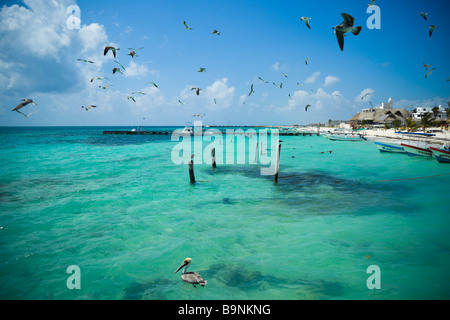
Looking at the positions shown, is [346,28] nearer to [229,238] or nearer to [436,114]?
[229,238]

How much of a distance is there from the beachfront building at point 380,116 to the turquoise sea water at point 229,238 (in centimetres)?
7369

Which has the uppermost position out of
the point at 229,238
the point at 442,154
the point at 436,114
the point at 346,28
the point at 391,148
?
the point at 436,114

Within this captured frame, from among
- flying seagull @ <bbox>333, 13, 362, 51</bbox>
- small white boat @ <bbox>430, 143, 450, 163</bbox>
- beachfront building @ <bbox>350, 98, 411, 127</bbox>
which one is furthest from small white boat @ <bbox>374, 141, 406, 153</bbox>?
beachfront building @ <bbox>350, 98, 411, 127</bbox>

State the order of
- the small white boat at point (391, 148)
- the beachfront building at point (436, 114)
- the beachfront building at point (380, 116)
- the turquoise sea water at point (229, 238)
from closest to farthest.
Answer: the turquoise sea water at point (229, 238), the small white boat at point (391, 148), the beachfront building at point (436, 114), the beachfront building at point (380, 116)

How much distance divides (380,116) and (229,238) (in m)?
93.4

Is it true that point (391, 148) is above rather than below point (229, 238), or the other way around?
above

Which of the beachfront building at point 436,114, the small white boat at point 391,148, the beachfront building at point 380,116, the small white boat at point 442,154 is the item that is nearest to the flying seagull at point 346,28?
Result: the small white boat at point 442,154

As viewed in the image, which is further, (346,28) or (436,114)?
(436,114)

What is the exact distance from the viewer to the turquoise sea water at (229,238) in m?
6.10

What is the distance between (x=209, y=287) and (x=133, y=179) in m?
15.0

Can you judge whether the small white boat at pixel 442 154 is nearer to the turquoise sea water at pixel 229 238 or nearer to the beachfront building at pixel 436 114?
the turquoise sea water at pixel 229 238

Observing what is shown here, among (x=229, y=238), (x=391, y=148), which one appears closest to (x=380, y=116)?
(x=391, y=148)

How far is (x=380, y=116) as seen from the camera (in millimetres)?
82062
